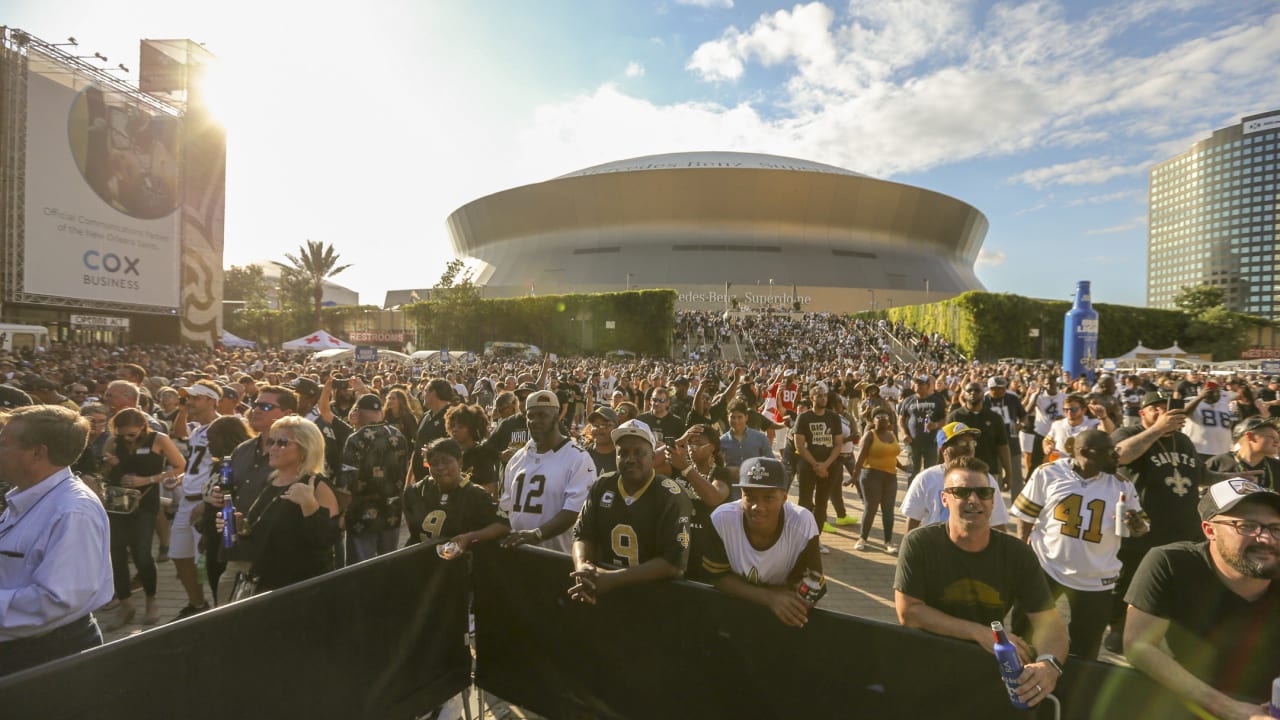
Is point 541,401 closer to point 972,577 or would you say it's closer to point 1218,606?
point 972,577

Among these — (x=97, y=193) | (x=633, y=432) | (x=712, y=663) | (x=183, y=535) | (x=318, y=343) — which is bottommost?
(x=183, y=535)

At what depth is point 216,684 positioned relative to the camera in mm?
2672

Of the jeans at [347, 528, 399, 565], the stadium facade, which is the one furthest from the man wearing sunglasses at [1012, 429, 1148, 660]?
the stadium facade

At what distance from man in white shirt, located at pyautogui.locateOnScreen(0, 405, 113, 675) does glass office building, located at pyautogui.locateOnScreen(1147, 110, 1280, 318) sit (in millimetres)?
183336

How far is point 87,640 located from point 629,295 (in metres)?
38.0

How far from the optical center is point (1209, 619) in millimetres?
2375

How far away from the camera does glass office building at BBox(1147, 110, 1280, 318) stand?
128 meters

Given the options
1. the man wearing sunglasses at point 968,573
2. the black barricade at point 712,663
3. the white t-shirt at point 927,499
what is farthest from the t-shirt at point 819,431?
the man wearing sunglasses at point 968,573

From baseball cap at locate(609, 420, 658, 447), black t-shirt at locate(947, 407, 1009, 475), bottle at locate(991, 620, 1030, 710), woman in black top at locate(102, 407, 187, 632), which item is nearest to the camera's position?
bottle at locate(991, 620, 1030, 710)

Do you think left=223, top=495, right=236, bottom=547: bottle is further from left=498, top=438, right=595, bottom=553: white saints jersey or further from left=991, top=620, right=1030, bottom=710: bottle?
left=991, top=620, right=1030, bottom=710: bottle

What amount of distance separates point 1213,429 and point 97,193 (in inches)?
1799

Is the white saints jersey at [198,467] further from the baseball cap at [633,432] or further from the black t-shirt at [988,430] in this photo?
the black t-shirt at [988,430]

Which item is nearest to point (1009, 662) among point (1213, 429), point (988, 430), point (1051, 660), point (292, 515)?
point (1051, 660)

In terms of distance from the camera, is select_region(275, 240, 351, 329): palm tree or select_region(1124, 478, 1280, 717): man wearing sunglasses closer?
select_region(1124, 478, 1280, 717): man wearing sunglasses
